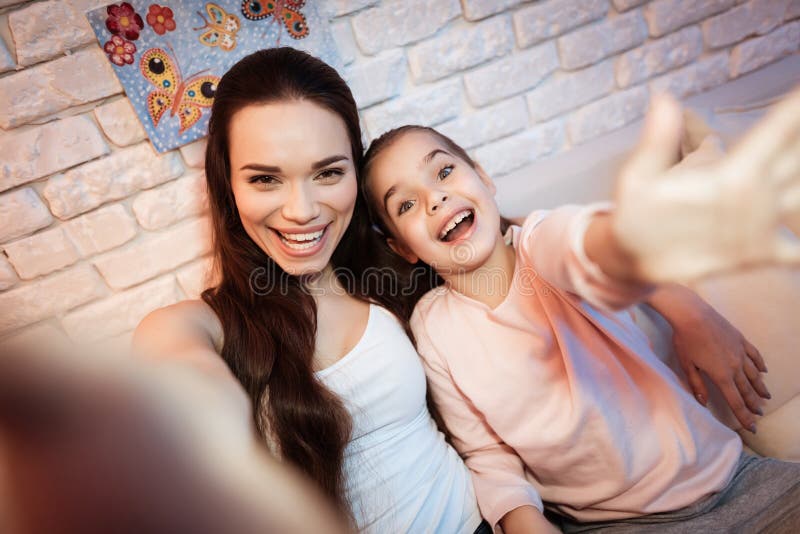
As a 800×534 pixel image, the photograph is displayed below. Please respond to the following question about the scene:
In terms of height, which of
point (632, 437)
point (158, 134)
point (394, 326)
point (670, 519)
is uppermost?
point (158, 134)

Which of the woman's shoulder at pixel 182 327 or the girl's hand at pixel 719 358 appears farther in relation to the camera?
the girl's hand at pixel 719 358

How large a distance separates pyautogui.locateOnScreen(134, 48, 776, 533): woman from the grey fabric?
8.5 inches

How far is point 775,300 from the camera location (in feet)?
3.19

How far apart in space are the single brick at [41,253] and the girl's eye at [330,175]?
62 cm

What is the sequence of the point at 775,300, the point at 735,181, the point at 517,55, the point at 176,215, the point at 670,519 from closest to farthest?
1. the point at 735,181
2. the point at 670,519
3. the point at 775,300
4. the point at 176,215
5. the point at 517,55

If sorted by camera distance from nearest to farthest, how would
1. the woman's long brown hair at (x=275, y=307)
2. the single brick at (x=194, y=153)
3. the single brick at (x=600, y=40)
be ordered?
the woman's long brown hair at (x=275, y=307) → the single brick at (x=194, y=153) → the single brick at (x=600, y=40)

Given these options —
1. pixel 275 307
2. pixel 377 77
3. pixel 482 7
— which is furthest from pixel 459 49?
pixel 275 307

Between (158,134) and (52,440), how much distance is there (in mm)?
799

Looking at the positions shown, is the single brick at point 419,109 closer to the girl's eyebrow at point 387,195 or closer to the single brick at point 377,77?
the single brick at point 377,77

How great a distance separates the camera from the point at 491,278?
98cm

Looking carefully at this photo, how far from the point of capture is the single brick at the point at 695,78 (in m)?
1.35

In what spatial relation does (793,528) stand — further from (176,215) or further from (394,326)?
(176,215)

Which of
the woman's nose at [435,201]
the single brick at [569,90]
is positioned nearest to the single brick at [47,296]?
the woman's nose at [435,201]

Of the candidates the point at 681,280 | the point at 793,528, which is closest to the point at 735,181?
the point at 681,280
